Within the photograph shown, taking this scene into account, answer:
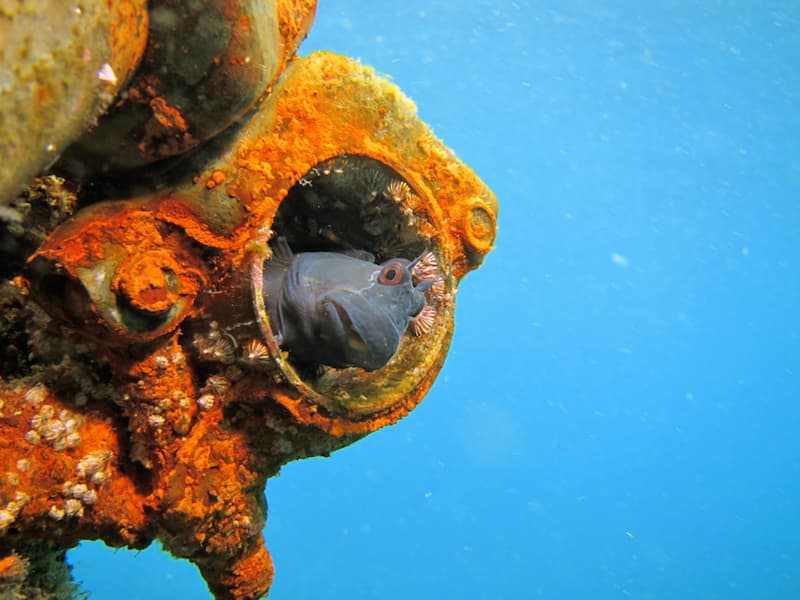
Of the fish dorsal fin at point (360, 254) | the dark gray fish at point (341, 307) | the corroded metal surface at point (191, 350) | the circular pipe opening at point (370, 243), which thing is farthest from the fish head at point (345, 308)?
the fish dorsal fin at point (360, 254)

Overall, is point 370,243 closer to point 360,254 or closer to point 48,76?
point 360,254

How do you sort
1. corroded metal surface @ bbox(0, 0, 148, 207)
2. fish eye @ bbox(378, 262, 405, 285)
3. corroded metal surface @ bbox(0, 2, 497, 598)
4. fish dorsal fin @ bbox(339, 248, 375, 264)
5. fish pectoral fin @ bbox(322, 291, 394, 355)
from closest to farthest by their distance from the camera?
1. corroded metal surface @ bbox(0, 0, 148, 207)
2. corroded metal surface @ bbox(0, 2, 497, 598)
3. fish pectoral fin @ bbox(322, 291, 394, 355)
4. fish eye @ bbox(378, 262, 405, 285)
5. fish dorsal fin @ bbox(339, 248, 375, 264)

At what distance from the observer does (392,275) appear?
3.40 metres

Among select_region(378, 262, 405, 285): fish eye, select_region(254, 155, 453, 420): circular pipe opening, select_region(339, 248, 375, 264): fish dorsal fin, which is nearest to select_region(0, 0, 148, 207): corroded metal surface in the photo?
select_region(254, 155, 453, 420): circular pipe opening

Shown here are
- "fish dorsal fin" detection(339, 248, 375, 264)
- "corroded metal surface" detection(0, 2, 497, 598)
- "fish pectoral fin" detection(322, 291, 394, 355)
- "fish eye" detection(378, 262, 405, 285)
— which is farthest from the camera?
"fish dorsal fin" detection(339, 248, 375, 264)

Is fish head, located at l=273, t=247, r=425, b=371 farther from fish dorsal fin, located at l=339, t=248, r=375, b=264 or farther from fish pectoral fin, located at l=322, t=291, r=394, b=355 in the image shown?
fish dorsal fin, located at l=339, t=248, r=375, b=264

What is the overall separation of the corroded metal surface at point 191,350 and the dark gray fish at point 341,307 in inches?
10.8

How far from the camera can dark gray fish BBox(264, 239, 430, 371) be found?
3.24 meters

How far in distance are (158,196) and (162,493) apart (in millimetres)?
1597

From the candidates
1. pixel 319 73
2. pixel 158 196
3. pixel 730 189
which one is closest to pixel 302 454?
pixel 158 196

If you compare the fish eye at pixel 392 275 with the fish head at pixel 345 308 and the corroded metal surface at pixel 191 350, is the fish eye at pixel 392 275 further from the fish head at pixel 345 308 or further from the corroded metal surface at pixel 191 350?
the corroded metal surface at pixel 191 350

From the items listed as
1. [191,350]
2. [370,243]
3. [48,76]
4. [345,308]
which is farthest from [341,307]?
[48,76]

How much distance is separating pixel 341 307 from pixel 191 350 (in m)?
0.87

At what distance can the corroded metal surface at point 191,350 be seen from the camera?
105 inches
